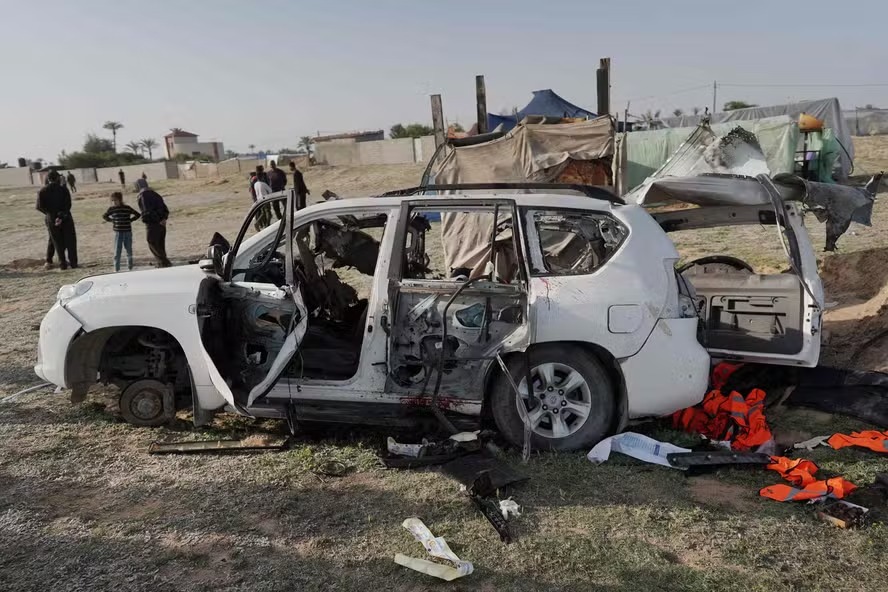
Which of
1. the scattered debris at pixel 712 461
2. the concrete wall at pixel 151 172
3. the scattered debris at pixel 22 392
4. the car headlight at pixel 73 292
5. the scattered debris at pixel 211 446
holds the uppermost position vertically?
the concrete wall at pixel 151 172

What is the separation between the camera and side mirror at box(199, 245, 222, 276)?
464 cm

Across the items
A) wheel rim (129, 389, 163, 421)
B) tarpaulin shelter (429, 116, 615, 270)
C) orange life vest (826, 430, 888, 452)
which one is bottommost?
orange life vest (826, 430, 888, 452)

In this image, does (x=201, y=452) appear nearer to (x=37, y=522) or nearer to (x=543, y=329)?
(x=37, y=522)

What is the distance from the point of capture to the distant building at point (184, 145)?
95.4 meters

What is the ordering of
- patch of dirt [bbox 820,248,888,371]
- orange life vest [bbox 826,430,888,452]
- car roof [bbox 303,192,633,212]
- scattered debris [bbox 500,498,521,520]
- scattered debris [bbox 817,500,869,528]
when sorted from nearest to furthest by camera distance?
1. scattered debris [bbox 817,500,869,528]
2. scattered debris [bbox 500,498,521,520]
3. orange life vest [bbox 826,430,888,452]
4. car roof [bbox 303,192,633,212]
5. patch of dirt [bbox 820,248,888,371]

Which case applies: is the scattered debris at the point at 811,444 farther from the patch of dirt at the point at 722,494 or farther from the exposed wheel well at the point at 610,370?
the exposed wheel well at the point at 610,370

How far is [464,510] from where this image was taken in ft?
12.2

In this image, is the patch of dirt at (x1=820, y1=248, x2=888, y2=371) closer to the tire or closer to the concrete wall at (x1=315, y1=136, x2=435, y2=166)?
the tire

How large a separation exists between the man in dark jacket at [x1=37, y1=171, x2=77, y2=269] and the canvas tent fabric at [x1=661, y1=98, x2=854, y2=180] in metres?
18.9

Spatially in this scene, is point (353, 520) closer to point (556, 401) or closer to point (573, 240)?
point (556, 401)

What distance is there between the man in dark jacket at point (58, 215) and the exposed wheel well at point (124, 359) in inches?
350

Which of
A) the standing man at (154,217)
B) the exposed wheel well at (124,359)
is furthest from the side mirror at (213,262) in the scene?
the standing man at (154,217)

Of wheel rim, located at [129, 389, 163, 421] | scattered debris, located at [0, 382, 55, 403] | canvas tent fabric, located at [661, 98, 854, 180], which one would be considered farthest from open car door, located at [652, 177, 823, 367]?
canvas tent fabric, located at [661, 98, 854, 180]

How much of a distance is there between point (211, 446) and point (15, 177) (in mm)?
69581
